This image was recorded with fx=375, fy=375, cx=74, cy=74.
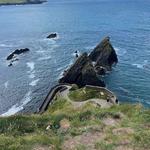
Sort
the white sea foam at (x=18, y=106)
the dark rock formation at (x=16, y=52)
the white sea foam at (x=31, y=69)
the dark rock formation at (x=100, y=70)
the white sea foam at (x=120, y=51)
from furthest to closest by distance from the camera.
A: the dark rock formation at (x=16, y=52) < the white sea foam at (x=120, y=51) < the white sea foam at (x=31, y=69) < the dark rock formation at (x=100, y=70) < the white sea foam at (x=18, y=106)

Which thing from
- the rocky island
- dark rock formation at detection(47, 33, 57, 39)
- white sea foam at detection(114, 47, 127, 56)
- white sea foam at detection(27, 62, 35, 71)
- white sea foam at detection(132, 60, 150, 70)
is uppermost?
the rocky island

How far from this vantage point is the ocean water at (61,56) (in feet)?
282

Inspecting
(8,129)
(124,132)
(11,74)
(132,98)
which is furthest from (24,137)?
(11,74)

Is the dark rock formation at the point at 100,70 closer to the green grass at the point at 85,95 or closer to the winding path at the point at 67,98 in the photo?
Result: the winding path at the point at 67,98

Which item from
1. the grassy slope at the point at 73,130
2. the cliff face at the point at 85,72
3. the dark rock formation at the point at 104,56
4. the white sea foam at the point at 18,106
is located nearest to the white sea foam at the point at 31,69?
the cliff face at the point at 85,72

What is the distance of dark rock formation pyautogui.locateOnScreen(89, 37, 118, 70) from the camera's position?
108 metres

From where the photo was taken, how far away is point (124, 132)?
2716cm

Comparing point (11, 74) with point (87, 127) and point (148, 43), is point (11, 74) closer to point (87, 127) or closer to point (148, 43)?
point (148, 43)

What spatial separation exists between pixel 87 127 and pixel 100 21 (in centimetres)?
16954

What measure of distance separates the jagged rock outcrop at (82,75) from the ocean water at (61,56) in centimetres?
349

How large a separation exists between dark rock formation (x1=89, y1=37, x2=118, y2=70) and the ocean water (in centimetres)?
274

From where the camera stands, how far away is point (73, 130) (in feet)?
89.0

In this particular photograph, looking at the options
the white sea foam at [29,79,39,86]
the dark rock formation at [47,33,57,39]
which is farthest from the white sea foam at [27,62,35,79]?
the dark rock formation at [47,33,57,39]

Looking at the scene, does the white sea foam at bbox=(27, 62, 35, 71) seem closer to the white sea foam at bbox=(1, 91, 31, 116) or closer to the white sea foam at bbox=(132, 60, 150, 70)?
the white sea foam at bbox=(1, 91, 31, 116)
